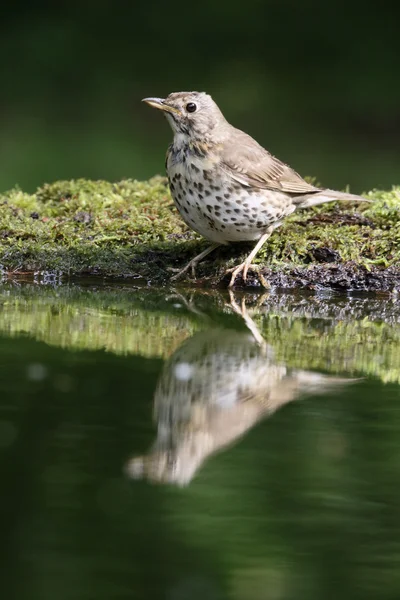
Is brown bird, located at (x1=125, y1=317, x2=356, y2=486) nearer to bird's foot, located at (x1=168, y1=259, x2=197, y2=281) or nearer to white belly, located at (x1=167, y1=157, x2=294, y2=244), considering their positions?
white belly, located at (x1=167, y1=157, x2=294, y2=244)

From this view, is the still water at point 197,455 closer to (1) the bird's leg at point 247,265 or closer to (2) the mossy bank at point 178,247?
(1) the bird's leg at point 247,265

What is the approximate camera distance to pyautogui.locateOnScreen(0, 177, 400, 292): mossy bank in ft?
21.2

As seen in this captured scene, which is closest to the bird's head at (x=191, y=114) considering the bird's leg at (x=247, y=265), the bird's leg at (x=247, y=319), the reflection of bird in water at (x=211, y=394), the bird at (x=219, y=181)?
the bird at (x=219, y=181)

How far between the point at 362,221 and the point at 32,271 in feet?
6.70

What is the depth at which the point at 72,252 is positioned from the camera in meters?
6.65

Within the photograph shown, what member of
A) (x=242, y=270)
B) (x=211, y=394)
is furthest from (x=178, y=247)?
(x=211, y=394)

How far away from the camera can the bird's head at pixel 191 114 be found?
21.0ft

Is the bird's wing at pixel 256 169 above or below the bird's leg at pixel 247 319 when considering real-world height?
above

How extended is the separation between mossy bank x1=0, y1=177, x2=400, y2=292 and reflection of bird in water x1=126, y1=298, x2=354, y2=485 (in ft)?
4.72

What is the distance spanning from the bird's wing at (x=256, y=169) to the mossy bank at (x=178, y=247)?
31 cm

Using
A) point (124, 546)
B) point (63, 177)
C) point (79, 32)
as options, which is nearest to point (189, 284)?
point (124, 546)

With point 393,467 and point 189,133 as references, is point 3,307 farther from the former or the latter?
point 393,467

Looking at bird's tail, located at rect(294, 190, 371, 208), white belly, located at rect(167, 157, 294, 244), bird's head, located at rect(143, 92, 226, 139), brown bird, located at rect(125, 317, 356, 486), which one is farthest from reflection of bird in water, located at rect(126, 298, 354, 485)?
bird's tail, located at rect(294, 190, 371, 208)

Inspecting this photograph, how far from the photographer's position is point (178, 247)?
6754mm
